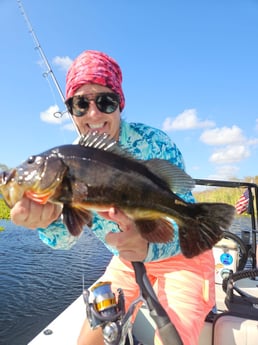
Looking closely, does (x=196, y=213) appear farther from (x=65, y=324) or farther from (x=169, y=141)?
(x=65, y=324)

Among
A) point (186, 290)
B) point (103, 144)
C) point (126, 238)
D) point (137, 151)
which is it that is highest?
point (137, 151)

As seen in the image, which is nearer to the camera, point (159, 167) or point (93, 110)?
point (159, 167)

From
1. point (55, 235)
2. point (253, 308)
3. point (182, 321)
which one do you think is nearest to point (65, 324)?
point (55, 235)

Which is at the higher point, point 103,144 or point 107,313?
point 103,144

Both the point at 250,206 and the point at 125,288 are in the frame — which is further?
the point at 250,206

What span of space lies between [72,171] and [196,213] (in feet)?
2.68

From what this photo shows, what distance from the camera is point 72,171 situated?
6.09 feet

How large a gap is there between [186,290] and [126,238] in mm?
1075

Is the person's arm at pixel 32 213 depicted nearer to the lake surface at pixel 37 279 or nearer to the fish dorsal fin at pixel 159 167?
the fish dorsal fin at pixel 159 167

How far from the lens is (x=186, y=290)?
9.34 ft

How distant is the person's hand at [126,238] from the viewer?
197 cm

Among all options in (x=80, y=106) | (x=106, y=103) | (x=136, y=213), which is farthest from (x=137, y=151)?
(x=136, y=213)

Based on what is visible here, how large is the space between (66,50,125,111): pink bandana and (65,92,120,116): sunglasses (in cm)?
14

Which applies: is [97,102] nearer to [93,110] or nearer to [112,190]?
[93,110]
